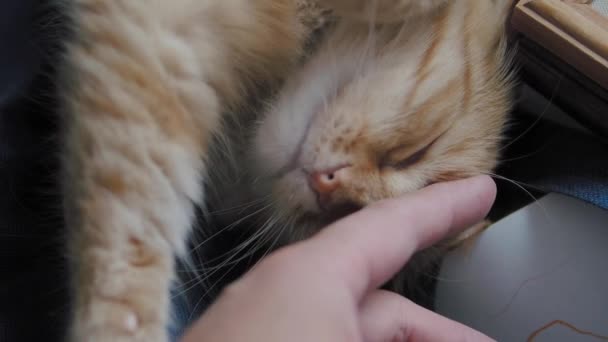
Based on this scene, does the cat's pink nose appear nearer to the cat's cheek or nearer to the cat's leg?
the cat's cheek

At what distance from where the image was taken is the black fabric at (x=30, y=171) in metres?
0.64

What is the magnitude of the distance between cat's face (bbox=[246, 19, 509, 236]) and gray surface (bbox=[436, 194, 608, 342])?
13cm

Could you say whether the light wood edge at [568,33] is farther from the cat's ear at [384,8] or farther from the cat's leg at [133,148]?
the cat's leg at [133,148]

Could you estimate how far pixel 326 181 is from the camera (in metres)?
0.72

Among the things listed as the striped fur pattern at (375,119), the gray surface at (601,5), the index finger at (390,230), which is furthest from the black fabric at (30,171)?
the gray surface at (601,5)

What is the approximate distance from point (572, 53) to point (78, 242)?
723 mm

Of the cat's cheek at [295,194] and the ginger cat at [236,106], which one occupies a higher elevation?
the ginger cat at [236,106]

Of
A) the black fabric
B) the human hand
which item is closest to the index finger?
the human hand

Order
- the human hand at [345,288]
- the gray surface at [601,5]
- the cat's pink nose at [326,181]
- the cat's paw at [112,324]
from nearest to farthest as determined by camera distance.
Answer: the human hand at [345,288] → the cat's paw at [112,324] → the cat's pink nose at [326,181] → the gray surface at [601,5]

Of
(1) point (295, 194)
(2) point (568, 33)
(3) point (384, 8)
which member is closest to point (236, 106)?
(1) point (295, 194)

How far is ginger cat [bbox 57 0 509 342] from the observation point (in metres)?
0.61

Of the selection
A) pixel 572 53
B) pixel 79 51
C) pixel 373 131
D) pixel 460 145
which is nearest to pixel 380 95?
pixel 373 131

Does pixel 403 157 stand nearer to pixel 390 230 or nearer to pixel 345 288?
pixel 390 230

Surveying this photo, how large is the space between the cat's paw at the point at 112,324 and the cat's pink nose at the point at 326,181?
0.28 m
